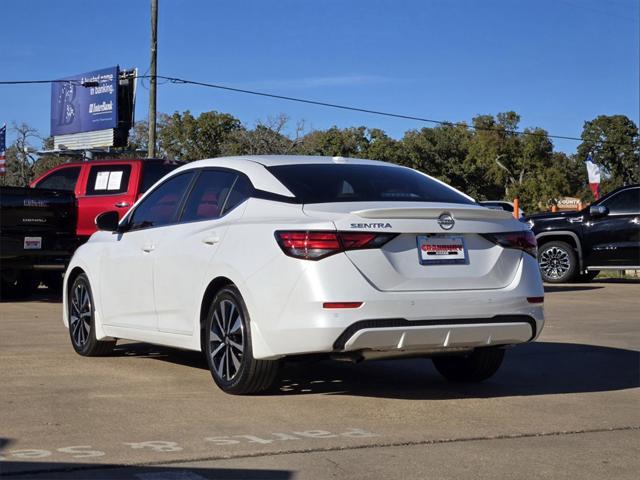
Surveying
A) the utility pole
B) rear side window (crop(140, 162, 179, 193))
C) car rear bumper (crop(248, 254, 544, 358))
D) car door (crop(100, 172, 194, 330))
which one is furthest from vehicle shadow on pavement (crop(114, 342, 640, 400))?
the utility pole

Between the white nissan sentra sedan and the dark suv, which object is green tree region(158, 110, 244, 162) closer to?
the dark suv

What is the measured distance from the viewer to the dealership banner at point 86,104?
48375 millimetres

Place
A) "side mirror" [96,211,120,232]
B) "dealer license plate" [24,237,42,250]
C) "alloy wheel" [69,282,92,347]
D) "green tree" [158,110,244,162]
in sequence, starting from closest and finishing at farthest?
"side mirror" [96,211,120,232]
"alloy wheel" [69,282,92,347]
"dealer license plate" [24,237,42,250]
"green tree" [158,110,244,162]

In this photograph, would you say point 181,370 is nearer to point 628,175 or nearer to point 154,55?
point 154,55

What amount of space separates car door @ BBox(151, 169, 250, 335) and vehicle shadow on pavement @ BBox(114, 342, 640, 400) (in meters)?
0.84

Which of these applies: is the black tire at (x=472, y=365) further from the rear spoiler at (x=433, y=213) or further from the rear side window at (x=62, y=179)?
the rear side window at (x=62, y=179)

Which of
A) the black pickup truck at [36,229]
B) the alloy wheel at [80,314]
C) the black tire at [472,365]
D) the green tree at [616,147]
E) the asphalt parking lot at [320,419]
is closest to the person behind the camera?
the asphalt parking lot at [320,419]

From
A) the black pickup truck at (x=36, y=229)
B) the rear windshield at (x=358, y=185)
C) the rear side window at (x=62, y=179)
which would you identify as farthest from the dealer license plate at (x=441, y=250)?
the rear side window at (x=62, y=179)

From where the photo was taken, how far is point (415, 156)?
220ft

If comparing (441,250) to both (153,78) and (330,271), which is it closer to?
(330,271)

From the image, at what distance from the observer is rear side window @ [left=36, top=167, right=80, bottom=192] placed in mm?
15328

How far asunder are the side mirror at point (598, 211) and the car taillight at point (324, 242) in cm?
1271

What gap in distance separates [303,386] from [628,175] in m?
73.5

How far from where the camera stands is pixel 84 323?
8586 millimetres
